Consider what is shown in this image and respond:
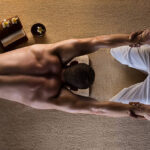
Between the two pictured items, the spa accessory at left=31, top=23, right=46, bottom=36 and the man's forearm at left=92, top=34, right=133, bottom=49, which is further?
the spa accessory at left=31, top=23, right=46, bottom=36

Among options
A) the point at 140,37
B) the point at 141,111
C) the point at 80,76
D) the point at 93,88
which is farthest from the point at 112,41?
the point at 93,88

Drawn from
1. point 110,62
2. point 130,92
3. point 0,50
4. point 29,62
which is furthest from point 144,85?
point 0,50

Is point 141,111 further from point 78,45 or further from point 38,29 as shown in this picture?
point 38,29

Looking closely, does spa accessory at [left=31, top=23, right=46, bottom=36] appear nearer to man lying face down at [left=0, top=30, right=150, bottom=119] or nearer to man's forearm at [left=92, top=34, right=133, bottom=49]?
man lying face down at [left=0, top=30, right=150, bottom=119]

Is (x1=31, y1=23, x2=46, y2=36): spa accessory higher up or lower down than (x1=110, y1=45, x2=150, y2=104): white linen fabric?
higher up

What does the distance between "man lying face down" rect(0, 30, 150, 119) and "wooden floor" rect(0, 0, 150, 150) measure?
Answer: 51 centimetres

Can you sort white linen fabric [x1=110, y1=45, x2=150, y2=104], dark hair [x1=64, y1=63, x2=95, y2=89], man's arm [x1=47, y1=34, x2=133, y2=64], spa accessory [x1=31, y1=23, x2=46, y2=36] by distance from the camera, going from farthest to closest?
spa accessory [x1=31, y1=23, x2=46, y2=36], white linen fabric [x1=110, y1=45, x2=150, y2=104], man's arm [x1=47, y1=34, x2=133, y2=64], dark hair [x1=64, y1=63, x2=95, y2=89]

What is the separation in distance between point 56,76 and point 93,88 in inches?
23.0

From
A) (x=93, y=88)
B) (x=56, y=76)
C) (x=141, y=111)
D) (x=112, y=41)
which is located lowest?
(x=93, y=88)

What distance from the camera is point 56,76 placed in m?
1.11

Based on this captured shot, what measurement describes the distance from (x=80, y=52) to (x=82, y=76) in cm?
21

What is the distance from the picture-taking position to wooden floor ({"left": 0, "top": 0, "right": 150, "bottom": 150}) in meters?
1.56

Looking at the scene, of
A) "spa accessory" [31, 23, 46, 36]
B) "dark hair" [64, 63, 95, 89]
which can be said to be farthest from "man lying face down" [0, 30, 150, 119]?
"spa accessory" [31, 23, 46, 36]

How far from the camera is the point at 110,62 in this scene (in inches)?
63.9
